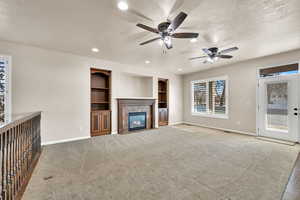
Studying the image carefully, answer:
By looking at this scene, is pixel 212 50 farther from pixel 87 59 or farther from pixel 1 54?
pixel 1 54

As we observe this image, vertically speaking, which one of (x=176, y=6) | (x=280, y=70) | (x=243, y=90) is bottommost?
(x=243, y=90)

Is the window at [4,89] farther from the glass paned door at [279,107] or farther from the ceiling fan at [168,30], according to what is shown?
the glass paned door at [279,107]

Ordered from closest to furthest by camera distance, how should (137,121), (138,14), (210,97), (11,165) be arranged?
(11,165) → (138,14) → (137,121) → (210,97)

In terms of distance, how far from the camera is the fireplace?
5941 mm

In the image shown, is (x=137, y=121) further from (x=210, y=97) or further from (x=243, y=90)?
(x=243, y=90)

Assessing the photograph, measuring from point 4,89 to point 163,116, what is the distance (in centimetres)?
588

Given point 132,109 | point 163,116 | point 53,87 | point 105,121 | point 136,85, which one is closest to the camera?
point 53,87

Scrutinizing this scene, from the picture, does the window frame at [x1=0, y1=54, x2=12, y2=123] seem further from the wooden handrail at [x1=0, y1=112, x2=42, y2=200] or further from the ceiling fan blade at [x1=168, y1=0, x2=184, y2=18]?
the ceiling fan blade at [x1=168, y1=0, x2=184, y2=18]

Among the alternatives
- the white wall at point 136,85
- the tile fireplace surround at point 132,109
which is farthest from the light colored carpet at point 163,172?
the white wall at point 136,85

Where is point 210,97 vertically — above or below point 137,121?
above

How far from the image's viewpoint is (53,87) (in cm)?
425

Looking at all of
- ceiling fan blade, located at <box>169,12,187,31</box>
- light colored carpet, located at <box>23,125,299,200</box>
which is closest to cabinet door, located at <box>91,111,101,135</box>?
light colored carpet, located at <box>23,125,299,200</box>

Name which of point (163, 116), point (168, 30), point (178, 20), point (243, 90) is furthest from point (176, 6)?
point (163, 116)

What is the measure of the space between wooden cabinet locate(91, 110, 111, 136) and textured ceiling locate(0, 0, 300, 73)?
228 centimetres
